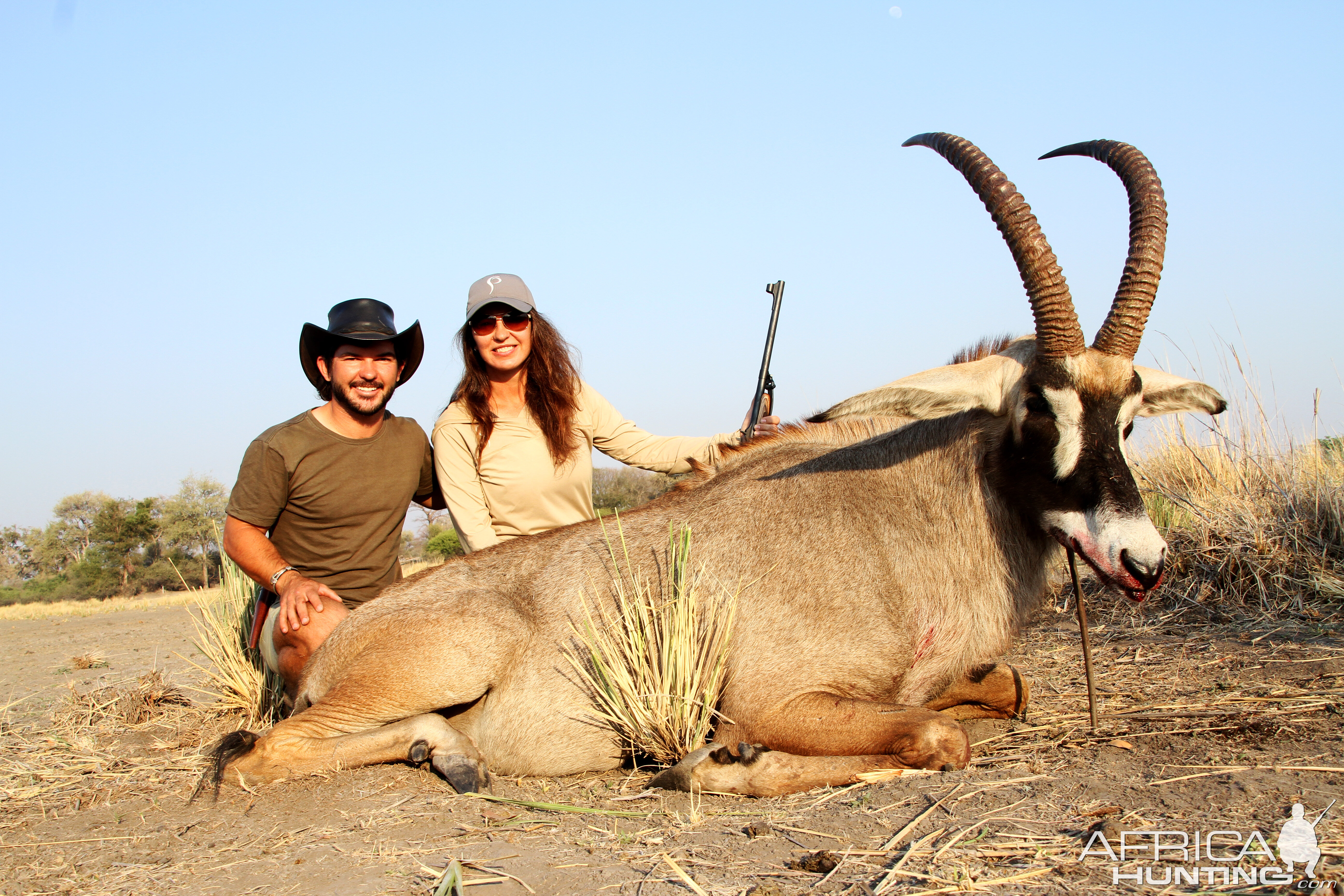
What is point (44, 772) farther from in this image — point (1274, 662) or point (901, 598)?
point (1274, 662)

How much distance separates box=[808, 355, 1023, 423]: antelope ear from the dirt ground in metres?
1.72

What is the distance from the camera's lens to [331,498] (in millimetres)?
6008

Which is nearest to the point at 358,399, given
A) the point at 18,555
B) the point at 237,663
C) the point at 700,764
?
the point at 237,663

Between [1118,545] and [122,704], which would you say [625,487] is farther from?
[1118,545]

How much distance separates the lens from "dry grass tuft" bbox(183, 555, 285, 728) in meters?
6.49

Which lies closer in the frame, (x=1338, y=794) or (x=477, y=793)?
(x=1338, y=794)

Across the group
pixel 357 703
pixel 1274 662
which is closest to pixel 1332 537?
pixel 1274 662

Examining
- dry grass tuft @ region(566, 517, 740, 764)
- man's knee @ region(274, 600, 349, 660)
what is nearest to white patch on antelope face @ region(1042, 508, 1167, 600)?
dry grass tuft @ region(566, 517, 740, 764)

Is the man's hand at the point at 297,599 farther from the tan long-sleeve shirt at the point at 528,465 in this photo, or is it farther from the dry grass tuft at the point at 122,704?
the dry grass tuft at the point at 122,704

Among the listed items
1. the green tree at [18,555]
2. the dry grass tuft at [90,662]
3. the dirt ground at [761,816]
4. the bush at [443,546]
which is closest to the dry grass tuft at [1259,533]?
the dirt ground at [761,816]

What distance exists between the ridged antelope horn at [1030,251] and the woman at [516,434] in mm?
2139

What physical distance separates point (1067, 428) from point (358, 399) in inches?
180

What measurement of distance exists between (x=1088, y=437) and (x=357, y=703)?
398 cm

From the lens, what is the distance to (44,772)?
491 cm
